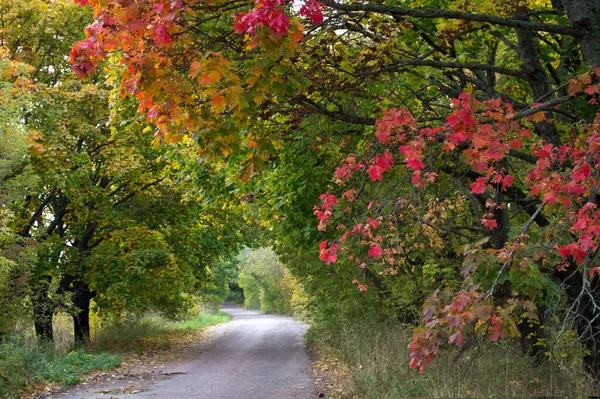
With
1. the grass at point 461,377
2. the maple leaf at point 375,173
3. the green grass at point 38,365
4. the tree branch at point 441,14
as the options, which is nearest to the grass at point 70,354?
the green grass at point 38,365

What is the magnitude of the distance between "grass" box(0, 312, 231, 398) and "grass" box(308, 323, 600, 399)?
588 centimetres

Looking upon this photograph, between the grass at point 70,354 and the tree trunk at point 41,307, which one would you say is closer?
the grass at point 70,354

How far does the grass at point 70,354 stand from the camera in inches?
440

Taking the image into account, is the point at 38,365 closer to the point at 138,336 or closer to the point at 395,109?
the point at 138,336

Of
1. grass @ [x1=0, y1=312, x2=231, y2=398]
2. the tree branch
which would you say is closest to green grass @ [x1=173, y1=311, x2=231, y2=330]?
grass @ [x1=0, y1=312, x2=231, y2=398]

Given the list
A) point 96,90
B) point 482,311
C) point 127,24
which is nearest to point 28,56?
point 96,90

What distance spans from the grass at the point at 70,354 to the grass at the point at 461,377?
5.88 m

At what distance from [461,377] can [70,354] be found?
9917mm

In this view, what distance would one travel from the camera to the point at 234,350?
20828 millimetres

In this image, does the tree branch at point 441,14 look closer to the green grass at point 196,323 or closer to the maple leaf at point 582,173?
the maple leaf at point 582,173

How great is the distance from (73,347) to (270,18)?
53.4ft

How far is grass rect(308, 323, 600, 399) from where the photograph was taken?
7133mm

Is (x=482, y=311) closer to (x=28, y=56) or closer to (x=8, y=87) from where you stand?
(x=8, y=87)

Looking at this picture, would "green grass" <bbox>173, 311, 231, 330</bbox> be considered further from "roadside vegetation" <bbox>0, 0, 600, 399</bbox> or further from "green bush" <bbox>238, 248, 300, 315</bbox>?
"green bush" <bbox>238, 248, 300, 315</bbox>
